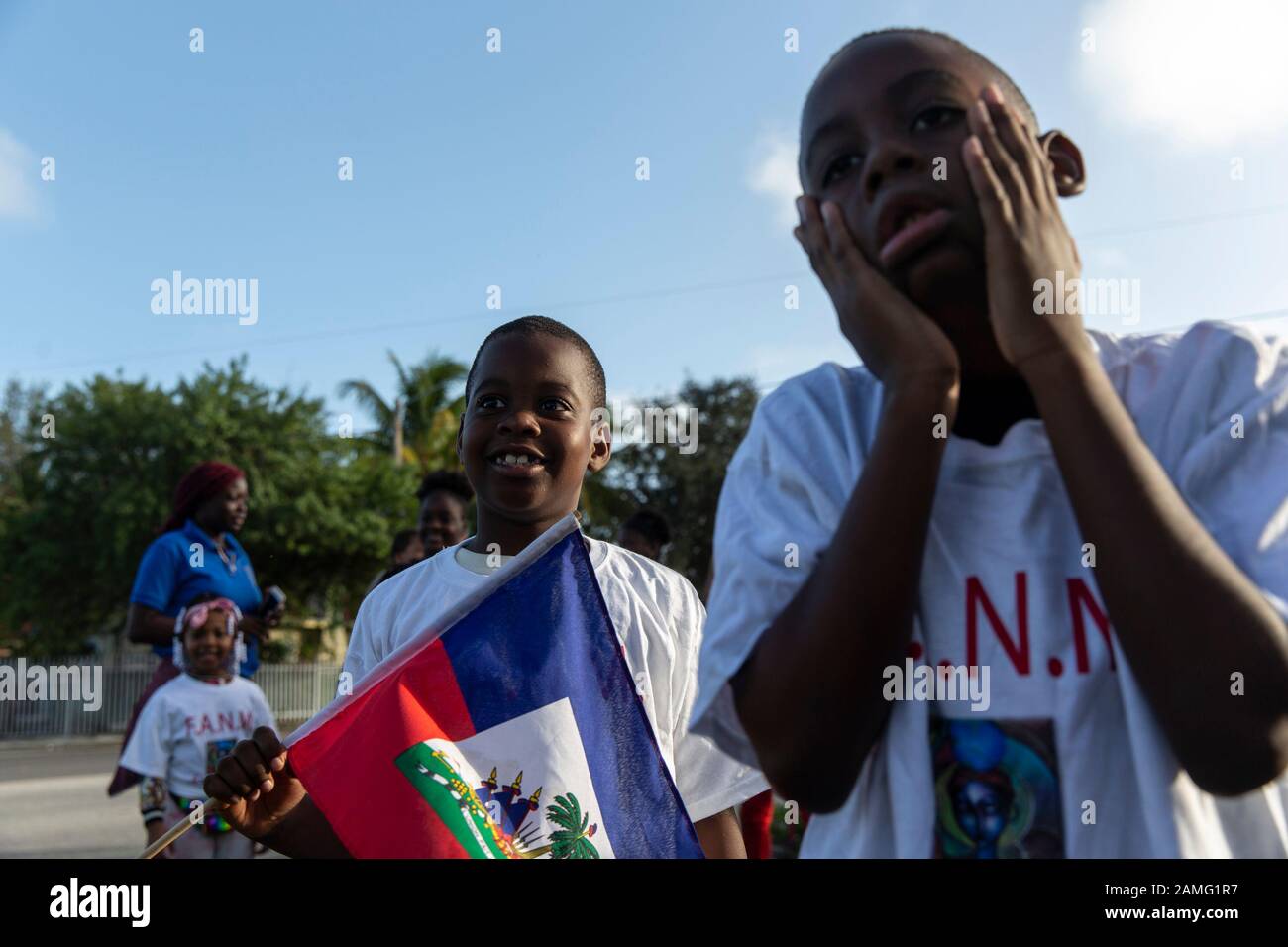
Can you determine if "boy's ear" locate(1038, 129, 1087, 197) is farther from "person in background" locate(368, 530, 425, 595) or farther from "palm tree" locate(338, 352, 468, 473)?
"palm tree" locate(338, 352, 468, 473)

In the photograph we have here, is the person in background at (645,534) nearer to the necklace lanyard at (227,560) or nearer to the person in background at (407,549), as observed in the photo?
the person in background at (407,549)

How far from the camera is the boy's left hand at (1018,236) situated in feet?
3.62

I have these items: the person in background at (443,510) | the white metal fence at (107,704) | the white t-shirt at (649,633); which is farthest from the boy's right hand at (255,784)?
the white metal fence at (107,704)

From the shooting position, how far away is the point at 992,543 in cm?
117

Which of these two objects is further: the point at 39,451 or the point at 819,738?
the point at 39,451

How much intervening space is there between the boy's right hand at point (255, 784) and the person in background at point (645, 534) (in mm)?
5009

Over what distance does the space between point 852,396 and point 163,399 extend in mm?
22871

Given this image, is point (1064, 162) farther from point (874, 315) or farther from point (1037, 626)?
point (1037, 626)

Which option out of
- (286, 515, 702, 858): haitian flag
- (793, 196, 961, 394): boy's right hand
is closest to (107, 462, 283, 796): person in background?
(286, 515, 702, 858): haitian flag

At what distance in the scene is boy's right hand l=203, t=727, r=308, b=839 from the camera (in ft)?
6.13

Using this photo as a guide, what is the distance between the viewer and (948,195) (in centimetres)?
117

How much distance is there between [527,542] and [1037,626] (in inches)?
58.0
